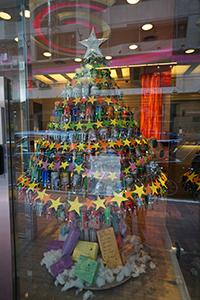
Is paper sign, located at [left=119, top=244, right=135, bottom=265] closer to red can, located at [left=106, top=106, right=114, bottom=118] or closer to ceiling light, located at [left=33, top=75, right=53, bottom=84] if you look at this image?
red can, located at [left=106, top=106, right=114, bottom=118]

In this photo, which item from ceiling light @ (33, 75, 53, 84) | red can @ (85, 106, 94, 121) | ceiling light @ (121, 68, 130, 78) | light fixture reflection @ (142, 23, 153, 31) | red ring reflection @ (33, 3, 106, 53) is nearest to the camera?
red can @ (85, 106, 94, 121)

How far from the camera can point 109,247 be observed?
1.53 m

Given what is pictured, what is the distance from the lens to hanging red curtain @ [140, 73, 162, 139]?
3055 millimetres

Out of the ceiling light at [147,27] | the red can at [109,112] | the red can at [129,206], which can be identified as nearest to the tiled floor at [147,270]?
the red can at [129,206]

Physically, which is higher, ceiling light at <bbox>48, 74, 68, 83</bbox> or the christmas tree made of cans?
ceiling light at <bbox>48, 74, 68, 83</bbox>

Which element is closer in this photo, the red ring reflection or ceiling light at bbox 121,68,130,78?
the red ring reflection

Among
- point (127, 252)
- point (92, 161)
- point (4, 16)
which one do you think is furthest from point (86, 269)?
point (4, 16)

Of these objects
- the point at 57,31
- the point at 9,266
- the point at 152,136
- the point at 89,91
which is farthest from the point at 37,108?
the point at 9,266

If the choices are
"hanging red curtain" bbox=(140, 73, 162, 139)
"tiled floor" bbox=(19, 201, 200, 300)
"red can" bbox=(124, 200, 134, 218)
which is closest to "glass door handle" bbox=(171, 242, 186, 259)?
"tiled floor" bbox=(19, 201, 200, 300)

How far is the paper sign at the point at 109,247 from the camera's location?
4.88 feet

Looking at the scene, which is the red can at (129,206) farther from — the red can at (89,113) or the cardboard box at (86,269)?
the red can at (89,113)

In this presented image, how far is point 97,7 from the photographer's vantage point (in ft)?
7.37

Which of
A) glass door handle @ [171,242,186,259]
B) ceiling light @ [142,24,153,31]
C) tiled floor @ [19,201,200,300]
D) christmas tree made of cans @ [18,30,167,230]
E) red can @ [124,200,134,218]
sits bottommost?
tiled floor @ [19,201,200,300]

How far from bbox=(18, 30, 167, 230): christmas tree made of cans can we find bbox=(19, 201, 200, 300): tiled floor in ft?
1.69
